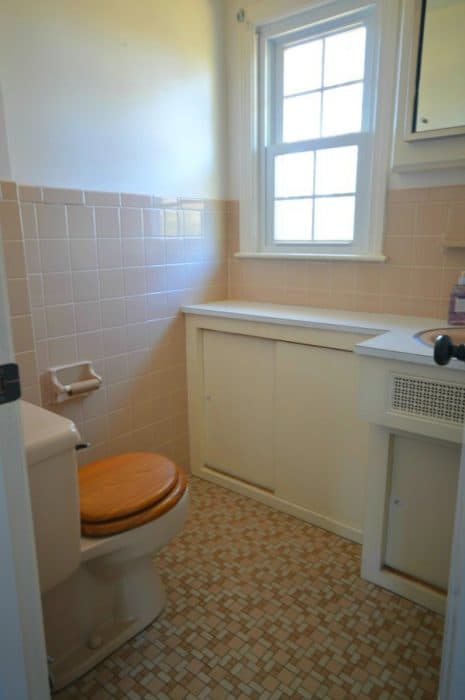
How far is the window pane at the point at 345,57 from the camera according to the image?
1.99 meters

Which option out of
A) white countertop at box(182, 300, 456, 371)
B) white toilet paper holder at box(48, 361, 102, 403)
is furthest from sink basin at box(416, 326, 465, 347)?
white toilet paper holder at box(48, 361, 102, 403)

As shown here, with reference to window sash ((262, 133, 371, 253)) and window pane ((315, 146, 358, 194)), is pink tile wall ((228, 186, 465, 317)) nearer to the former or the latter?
window sash ((262, 133, 371, 253))

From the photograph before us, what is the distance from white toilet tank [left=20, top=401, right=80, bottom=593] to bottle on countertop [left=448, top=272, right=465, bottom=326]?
1346 mm

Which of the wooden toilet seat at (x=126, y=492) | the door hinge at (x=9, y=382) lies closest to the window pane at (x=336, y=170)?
the wooden toilet seat at (x=126, y=492)

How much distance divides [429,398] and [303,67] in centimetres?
166

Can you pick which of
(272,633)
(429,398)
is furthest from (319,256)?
(272,633)

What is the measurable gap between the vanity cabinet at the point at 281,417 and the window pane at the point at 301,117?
94 cm

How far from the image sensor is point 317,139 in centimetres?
216

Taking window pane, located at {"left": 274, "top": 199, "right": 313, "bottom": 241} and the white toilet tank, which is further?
window pane, located at {"left": 274, "top": 199, "right": 313, "bottom": 241}

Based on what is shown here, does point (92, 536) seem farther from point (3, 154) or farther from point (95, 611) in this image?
point (3, 154)

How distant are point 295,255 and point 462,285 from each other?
79 centimetres

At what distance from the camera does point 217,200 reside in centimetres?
239

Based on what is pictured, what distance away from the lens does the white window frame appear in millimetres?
1855

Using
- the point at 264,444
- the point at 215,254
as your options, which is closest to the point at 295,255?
the point at 215,254
